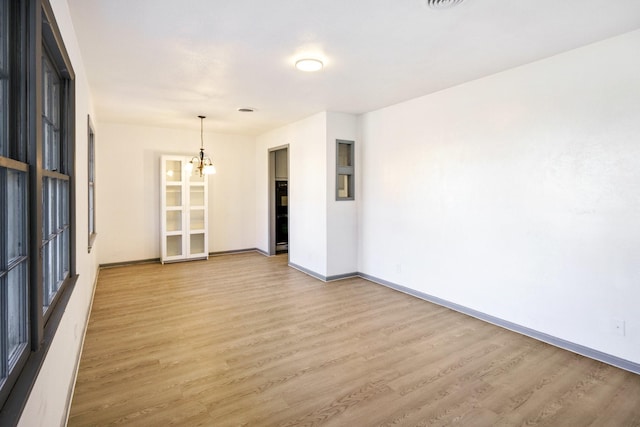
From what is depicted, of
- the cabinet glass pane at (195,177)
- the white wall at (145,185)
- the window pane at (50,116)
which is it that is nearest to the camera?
the window pane at (50,116)

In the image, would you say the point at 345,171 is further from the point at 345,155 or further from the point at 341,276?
the point at 341,276

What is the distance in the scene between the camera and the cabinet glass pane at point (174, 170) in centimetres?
674

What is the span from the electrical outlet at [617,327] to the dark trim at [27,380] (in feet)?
12.6

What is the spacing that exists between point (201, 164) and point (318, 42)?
153 inches

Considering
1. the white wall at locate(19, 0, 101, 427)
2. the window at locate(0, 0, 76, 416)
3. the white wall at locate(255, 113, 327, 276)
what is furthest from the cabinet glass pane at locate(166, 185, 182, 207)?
the window at locate(0, 0, 76, 416)

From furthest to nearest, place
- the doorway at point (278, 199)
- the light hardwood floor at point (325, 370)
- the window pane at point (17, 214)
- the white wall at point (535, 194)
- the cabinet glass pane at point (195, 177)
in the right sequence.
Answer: the doorway at point (278, 199)
the cabinet glass pane at point (195, 177)
the white wall at point (535, 194)
the light hardwood floor at point (325, 370)
the window pane at point (17, 214)

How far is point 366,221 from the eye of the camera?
5.52m

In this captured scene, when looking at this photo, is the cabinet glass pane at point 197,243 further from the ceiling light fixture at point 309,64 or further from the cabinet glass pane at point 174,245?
the ceiling light fixture at point 309,64

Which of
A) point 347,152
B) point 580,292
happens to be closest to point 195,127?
point 347,152

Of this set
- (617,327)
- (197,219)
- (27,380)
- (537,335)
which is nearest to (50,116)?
(27,380)

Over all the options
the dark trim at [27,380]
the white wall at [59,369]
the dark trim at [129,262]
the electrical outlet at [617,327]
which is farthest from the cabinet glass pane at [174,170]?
the electrical outlet at [617,327]

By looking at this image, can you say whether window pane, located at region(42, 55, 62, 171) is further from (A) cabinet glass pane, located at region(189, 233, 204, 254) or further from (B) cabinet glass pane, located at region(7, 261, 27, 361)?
(A) cabinet glass pane, located at region(189, 233, 204, 254)

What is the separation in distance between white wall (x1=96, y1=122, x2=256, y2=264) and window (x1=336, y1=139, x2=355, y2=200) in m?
2.62

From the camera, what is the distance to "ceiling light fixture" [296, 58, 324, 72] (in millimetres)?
3219
